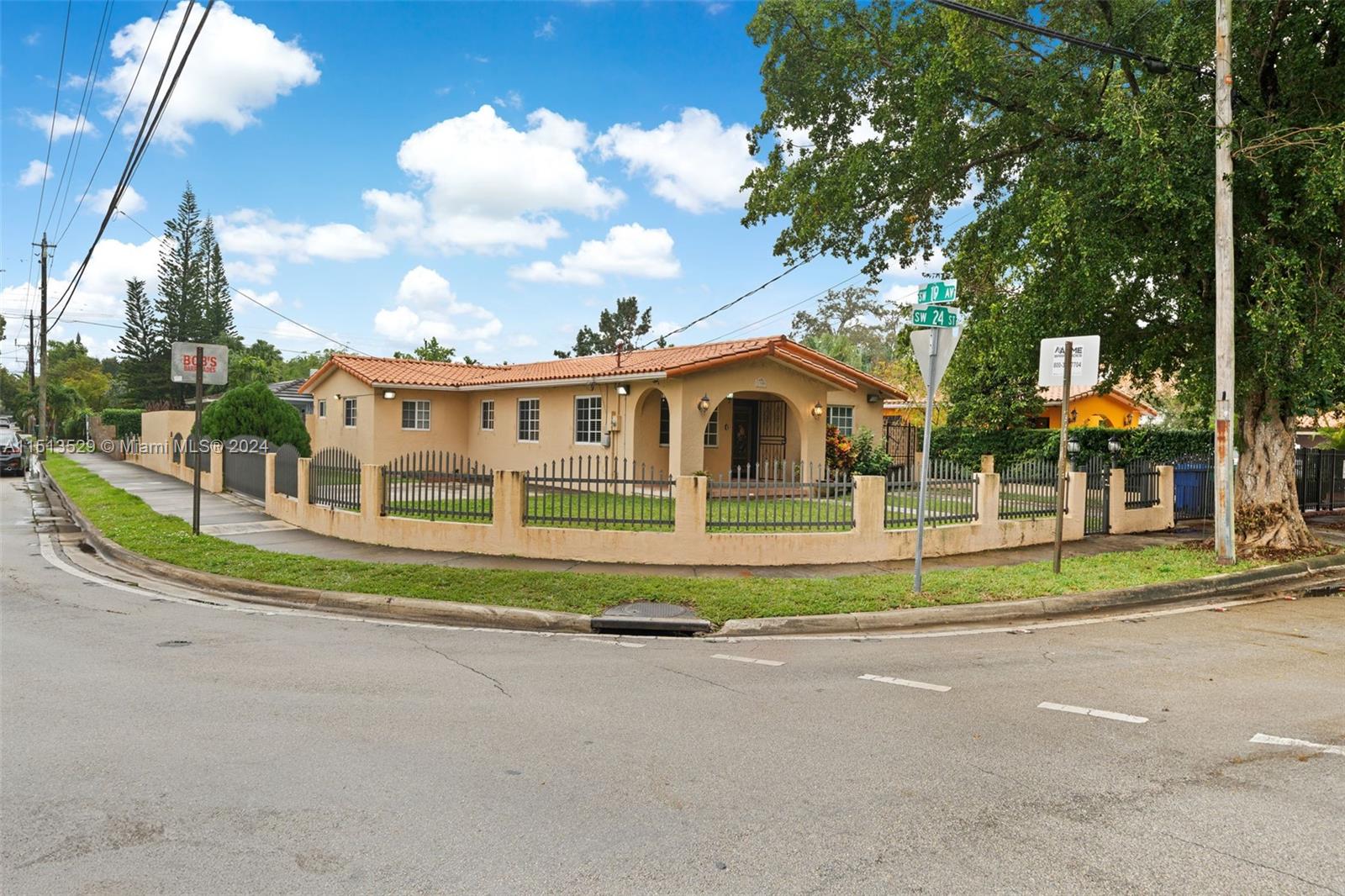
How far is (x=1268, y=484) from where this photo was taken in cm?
1286

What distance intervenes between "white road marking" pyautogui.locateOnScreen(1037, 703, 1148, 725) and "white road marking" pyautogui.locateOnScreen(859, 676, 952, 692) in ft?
2.26

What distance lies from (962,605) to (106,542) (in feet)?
42.5

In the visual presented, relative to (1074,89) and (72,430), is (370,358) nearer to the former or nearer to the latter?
A: (1074,89)

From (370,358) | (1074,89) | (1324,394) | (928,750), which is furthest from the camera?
(370,358)

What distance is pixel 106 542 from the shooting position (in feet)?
42.6

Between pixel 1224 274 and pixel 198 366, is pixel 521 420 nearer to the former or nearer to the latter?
pixel 198 366

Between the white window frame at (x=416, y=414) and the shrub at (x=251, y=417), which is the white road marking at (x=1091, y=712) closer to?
the shrub at (x=251, y=417)

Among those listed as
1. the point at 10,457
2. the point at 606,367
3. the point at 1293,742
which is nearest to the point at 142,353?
the point at 10,457

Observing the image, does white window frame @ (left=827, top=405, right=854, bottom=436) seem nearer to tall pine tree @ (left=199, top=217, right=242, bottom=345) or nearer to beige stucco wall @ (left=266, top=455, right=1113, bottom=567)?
beige stucco wall @ (left=266, top=455, right=1113, bottom=567)

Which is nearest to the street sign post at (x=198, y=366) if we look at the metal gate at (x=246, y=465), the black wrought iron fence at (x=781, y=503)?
the metal gate at (x=246, y=465)

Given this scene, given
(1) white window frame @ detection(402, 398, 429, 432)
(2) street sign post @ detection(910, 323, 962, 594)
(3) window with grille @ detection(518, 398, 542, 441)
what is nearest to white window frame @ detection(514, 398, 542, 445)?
(3) window with grille @ detection(518, 398, 542, 441)

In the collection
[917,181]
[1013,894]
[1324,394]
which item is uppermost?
[917,181]

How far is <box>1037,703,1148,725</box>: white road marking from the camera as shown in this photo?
5.27 metres

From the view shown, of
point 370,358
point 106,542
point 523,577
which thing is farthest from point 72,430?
point 523,577
